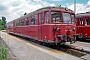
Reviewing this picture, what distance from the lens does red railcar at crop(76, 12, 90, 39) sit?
19.2 m

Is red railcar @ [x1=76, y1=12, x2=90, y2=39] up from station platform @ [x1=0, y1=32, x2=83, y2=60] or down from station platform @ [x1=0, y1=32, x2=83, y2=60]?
up

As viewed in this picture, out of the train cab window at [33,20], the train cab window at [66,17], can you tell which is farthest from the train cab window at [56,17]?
the train cab window at [33,20]

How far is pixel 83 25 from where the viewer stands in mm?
19766

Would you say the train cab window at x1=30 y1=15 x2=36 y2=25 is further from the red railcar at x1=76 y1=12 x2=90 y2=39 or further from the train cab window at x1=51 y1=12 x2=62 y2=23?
the red railcar at x1=76 y1=12 x2=90 y2=39

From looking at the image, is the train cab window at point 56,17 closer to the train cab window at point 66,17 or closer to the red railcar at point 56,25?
the red railcar at point 56,25

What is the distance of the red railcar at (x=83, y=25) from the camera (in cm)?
1916

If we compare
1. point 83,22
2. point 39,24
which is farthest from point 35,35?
point 83,22

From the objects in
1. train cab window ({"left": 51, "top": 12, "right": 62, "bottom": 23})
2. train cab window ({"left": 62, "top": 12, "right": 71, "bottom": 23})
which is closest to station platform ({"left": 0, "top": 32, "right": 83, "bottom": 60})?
train cab window ({"left": 51, "top": 12, "right": 62, "bottom": 23})

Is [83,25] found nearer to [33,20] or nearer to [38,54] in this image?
[33,20]

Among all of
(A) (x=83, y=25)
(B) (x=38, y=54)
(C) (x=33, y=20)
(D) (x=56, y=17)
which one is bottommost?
(B) (x=38, y=54)

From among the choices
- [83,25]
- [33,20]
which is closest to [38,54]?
[33,20]

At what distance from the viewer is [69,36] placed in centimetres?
1397

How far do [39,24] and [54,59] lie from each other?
20.2ft

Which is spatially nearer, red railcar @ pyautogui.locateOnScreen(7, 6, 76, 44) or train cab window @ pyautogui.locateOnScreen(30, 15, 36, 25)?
red railcar @ pyautogui.locateOnScreen(7, 6, 76, 44)
